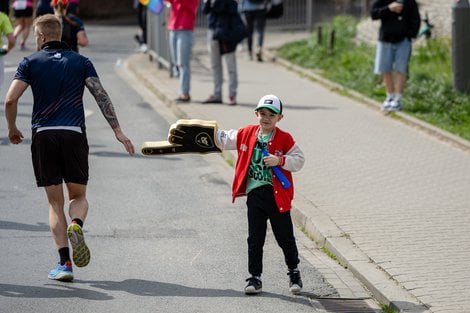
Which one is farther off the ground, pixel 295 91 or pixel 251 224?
pixel 251 224

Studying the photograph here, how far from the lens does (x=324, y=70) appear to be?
69.5 ft

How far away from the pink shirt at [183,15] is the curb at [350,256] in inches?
261

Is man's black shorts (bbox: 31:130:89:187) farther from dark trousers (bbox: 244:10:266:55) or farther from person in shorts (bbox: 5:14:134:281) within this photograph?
dark trousers (bbox: 244:10:266:55)

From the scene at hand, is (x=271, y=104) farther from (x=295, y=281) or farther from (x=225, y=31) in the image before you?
(x=225, y=31)

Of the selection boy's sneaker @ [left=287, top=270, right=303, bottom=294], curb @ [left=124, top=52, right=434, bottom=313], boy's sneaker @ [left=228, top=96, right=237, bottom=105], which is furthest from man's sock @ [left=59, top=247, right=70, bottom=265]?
boy's sneaker @ [left=228, top=96, right=237, bottom=105]

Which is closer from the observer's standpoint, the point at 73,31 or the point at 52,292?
the point at 52,292

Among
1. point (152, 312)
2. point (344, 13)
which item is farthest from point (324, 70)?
point (152, 312)

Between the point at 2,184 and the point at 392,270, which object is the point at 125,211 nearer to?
the point at 2,184

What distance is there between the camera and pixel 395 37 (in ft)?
51.7

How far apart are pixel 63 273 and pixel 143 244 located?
1.33 meters

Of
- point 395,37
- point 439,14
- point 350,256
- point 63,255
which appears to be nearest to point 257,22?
point 439,14

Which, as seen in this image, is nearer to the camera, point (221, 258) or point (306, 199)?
point (221, 258)

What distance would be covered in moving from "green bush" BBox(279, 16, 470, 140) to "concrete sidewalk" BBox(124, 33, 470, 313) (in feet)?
1.91

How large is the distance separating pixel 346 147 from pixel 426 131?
164 centimetres
